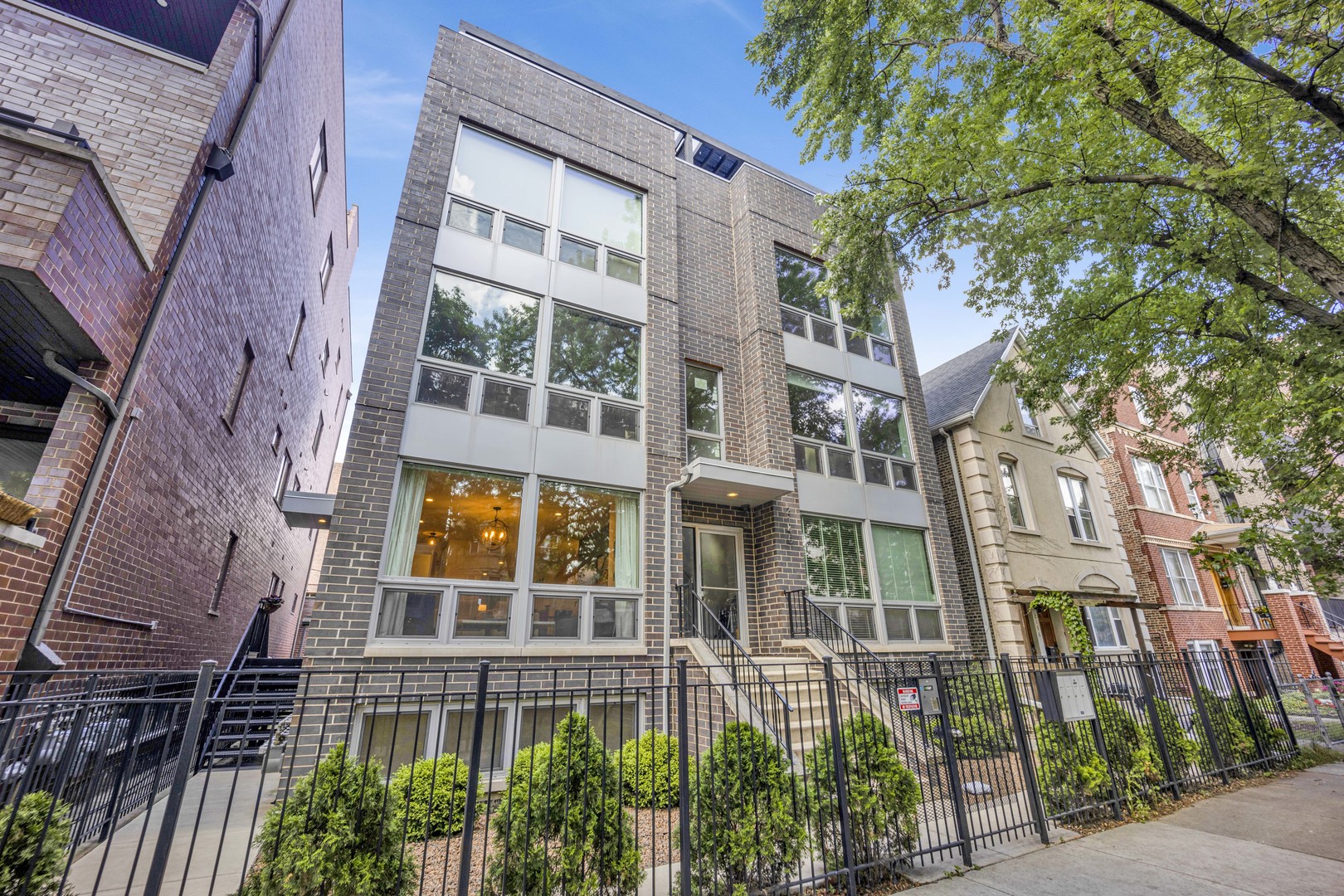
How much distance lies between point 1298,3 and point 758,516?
29.0 ft

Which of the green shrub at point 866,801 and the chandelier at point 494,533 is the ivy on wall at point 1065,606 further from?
the chandelier at point 494,533

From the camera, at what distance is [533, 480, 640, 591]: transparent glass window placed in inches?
312

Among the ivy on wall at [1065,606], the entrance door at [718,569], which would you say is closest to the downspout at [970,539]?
the ivy on wall at [1065,606]

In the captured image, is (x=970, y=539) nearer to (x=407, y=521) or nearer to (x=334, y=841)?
(x=407, y=521)

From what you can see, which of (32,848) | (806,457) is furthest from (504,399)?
(32,848)

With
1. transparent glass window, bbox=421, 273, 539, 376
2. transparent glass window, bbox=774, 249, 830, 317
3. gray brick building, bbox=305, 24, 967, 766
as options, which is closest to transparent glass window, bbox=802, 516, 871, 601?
gray brick building, bbox=305, 24, 967, 766

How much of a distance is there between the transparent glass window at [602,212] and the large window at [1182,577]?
743 inches

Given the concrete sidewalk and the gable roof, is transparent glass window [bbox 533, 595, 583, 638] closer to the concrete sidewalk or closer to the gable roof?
the concrete sidewalk

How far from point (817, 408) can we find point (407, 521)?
8.10 m

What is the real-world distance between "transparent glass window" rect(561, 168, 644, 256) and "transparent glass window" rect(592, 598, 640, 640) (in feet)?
21.4

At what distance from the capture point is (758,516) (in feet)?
33.6

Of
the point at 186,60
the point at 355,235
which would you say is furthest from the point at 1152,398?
the point at 355,235

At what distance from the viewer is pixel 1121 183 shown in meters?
7.82

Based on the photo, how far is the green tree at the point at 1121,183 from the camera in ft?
20.5
